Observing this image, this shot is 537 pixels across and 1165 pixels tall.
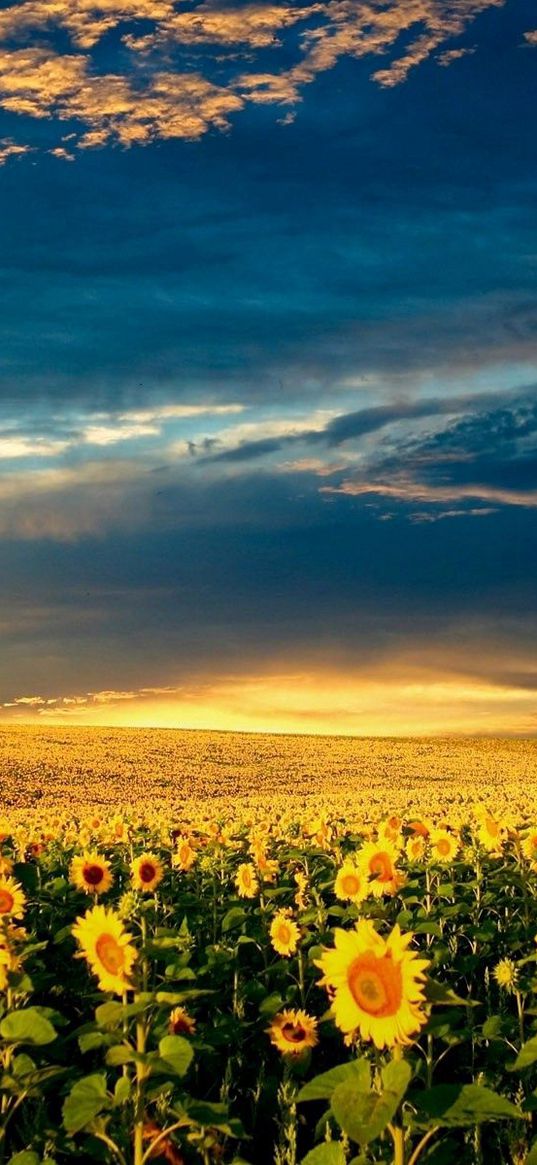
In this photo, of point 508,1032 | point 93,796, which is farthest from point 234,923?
point 93,796

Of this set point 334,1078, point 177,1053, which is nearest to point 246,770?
point 177,1053

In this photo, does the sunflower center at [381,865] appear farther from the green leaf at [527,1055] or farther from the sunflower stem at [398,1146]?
the sunflower stem at [398,1146]

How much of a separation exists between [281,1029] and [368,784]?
42486 millimetres

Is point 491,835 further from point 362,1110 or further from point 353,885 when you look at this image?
point 362,1110

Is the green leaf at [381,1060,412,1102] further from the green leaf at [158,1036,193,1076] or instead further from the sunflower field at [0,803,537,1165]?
the green leaf at [158,1036,193,1076]

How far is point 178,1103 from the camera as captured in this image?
4.90 meters

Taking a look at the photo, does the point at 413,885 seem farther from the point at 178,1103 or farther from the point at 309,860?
the point at 178,1103

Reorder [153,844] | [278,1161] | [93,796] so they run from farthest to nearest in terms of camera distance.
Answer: [93,796] → [153,844] → [278,1161]

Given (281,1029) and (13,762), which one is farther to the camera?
(13,762)

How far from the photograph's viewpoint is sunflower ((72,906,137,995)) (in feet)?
18.1

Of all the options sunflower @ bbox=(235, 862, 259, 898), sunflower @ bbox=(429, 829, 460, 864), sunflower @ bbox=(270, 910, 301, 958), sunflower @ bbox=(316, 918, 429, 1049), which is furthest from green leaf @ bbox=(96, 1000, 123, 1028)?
sunflower @ bbox=(429, 829, 460, 864)

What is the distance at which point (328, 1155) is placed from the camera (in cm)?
450

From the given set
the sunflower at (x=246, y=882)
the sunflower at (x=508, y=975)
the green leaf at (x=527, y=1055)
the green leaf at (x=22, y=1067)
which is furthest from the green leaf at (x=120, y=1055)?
the sunflower at (x=246, y=882)

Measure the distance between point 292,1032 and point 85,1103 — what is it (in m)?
3.13
